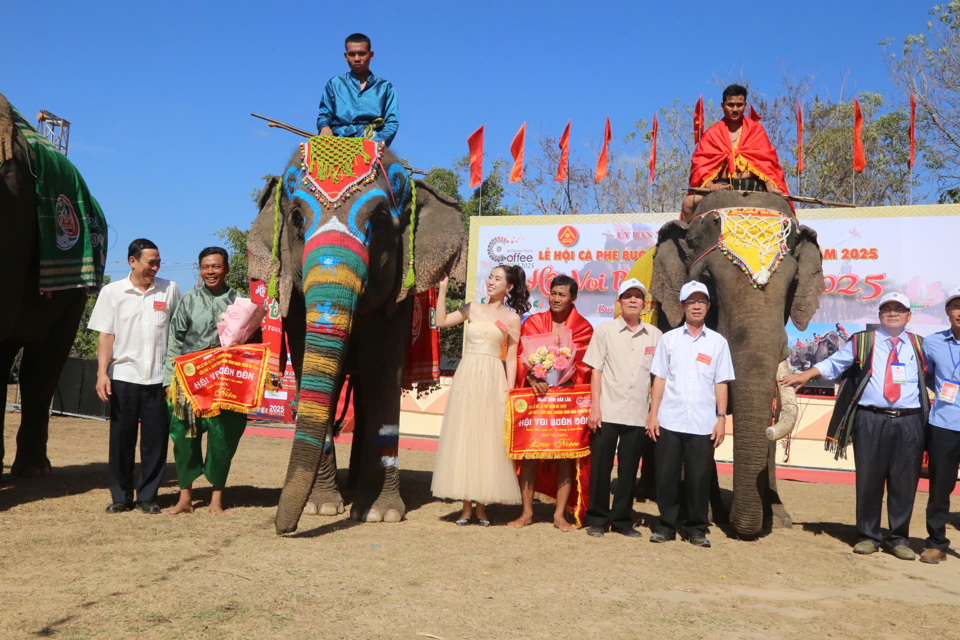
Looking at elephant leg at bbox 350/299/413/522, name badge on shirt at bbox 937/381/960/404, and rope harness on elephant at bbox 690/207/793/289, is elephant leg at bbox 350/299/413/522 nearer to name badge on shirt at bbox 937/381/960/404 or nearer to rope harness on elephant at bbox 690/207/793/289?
rope harness on elephant at bbox 690/207/793/289

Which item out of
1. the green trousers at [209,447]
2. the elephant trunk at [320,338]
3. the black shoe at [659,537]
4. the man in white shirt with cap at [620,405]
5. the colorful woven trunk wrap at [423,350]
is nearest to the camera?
the elephant trunk at [320,338]

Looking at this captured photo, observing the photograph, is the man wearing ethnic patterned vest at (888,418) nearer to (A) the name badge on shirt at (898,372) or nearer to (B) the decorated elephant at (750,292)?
(A) the name badge on shirt at (898,372)

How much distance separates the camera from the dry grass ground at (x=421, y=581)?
12.5ft

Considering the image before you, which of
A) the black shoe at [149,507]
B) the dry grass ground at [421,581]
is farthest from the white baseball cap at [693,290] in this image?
the black shoe at [149,507]

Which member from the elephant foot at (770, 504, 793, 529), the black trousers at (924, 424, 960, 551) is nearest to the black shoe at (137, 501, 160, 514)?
the elephant foot at (770, 504, 793, 529)

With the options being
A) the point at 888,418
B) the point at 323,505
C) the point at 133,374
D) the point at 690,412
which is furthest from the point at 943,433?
the point at 133,374

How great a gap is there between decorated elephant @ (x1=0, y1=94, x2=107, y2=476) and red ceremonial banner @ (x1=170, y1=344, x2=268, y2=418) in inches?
56.6

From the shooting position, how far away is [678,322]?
23.7 ft

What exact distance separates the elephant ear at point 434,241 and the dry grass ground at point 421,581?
6.27 feet

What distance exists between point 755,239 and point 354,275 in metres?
3.14

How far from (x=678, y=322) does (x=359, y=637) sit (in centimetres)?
444

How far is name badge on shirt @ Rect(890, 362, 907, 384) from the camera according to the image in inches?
244

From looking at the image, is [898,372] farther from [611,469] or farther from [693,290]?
[611,469]

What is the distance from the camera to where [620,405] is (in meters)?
6.20
